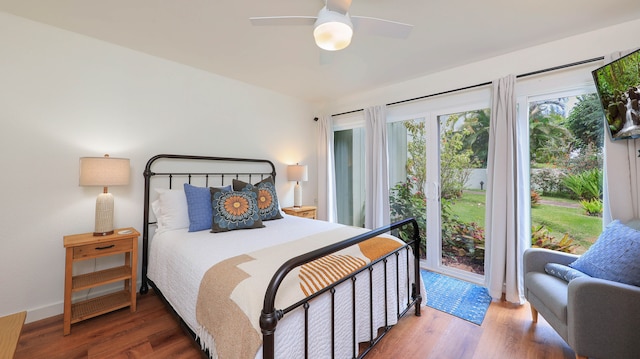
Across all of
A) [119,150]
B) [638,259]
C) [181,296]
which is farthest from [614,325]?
[119,150]

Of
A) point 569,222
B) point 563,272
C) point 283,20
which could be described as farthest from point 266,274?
point 569,222

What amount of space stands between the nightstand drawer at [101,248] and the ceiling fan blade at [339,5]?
7.86 ft

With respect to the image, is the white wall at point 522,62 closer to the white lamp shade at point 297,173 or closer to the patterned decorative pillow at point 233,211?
the white lamp shade at point 297,173

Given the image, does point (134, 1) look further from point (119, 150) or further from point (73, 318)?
point (73, 318)

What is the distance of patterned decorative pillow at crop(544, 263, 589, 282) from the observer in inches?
66.4

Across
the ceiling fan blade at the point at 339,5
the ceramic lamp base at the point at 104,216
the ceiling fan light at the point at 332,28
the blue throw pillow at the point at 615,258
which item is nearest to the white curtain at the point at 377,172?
the blue throw pillow at the point at 615,258

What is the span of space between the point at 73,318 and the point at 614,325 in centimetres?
354

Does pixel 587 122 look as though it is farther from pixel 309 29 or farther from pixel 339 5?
pixel 309 29

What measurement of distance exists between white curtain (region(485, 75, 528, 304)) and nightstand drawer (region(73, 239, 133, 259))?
3422mm

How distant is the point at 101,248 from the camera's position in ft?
6.69

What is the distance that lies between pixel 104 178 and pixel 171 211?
0.57m

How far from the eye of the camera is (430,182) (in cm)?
313

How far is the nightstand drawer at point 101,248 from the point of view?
1.92 metres

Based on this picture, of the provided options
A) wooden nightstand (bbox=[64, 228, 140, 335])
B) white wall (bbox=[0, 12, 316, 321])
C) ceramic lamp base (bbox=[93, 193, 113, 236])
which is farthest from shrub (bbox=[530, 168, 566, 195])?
ceramic lamp base (bbox=[93, 193, 113, 236])
